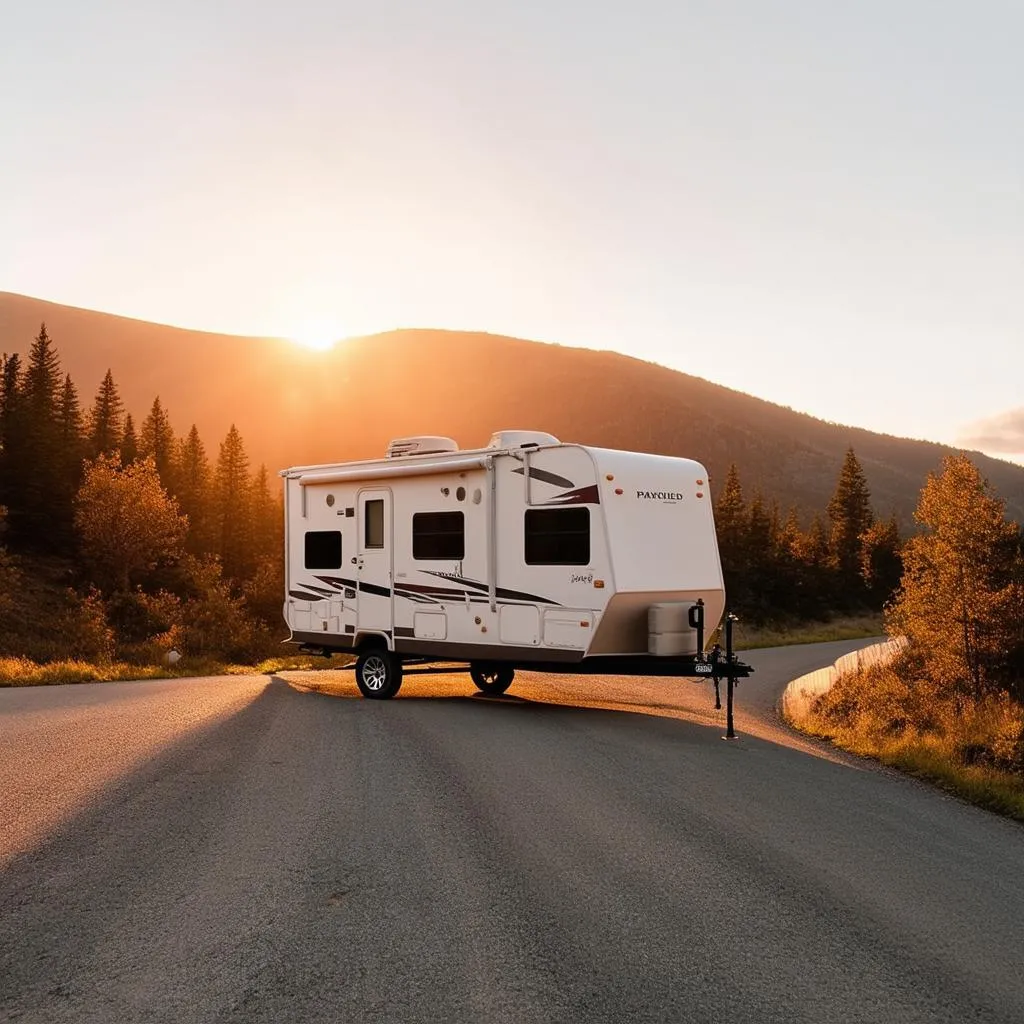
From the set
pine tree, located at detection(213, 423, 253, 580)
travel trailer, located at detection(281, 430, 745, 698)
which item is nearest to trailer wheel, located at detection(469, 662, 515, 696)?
travel trailer, located at detection(281, 430, 745, 698)

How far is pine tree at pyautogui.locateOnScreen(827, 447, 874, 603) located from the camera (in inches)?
2771

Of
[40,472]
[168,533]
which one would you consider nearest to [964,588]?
[168,533]

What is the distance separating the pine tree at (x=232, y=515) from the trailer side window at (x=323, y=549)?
5538 centimetres

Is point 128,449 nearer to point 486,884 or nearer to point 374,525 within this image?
point 374,525

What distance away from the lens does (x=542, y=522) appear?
12867mm

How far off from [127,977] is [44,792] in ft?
12.9

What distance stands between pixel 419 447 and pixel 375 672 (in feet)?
12.6

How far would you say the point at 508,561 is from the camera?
13164mm

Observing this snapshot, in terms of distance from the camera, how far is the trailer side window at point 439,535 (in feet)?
45.2

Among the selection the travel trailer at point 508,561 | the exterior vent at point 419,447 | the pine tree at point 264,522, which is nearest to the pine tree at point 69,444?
the pine tree at point 264,522

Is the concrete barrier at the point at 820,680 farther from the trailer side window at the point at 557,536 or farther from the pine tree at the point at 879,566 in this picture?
the pine tree at the point at 879,566

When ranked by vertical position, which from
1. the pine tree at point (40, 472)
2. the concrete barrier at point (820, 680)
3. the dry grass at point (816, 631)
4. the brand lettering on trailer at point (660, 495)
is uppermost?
the pine tree at point (40, 472)

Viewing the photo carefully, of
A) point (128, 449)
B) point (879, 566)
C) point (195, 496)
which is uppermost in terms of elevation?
point (128, 449)

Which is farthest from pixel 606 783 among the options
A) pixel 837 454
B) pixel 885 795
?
pixel 837 454
